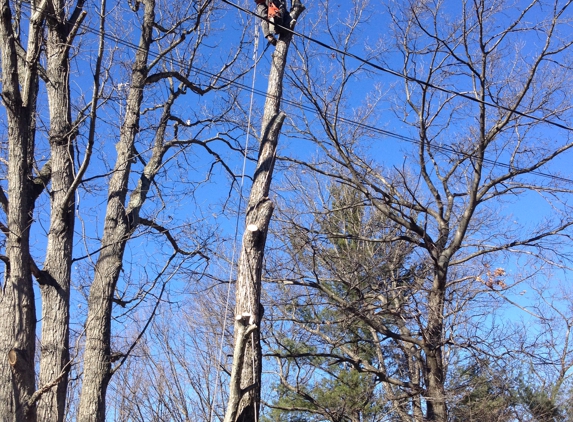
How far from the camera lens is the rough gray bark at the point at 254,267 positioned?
16.3ft

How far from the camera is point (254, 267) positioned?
18.8 ft

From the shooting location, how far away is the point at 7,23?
6.04m

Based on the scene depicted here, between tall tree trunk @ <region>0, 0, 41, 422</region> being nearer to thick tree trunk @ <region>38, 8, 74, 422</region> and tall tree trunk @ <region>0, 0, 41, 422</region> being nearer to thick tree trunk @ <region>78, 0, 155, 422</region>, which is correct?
thick tree trunk @ <region>38, 8, 74, 422</region>

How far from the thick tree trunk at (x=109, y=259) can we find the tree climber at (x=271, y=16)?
1.64 meters

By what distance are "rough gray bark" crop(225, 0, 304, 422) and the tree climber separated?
0.46 ft

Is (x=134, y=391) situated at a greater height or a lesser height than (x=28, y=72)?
lesser

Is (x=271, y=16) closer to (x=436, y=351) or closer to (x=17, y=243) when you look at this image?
(x=17, y=243)

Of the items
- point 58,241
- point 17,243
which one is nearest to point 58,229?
point 58,241

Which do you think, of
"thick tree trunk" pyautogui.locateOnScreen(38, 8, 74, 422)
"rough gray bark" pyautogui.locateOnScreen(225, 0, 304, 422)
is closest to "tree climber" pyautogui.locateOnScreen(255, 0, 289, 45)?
"rough gray bark" pyautogui.locateOnScreen(225, 0, 304, 422)

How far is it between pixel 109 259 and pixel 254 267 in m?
1.88

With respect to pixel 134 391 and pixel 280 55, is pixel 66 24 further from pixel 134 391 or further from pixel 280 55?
pixel 134 391

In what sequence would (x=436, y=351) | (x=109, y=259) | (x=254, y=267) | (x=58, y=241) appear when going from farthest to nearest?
(x=436, y=351)
(x=109, y=259)
(x=58, y=241)
(x=254, y=267)

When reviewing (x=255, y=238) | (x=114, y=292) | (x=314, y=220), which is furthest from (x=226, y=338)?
(x=255, y=238)

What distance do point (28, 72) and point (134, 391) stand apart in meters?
7.45
